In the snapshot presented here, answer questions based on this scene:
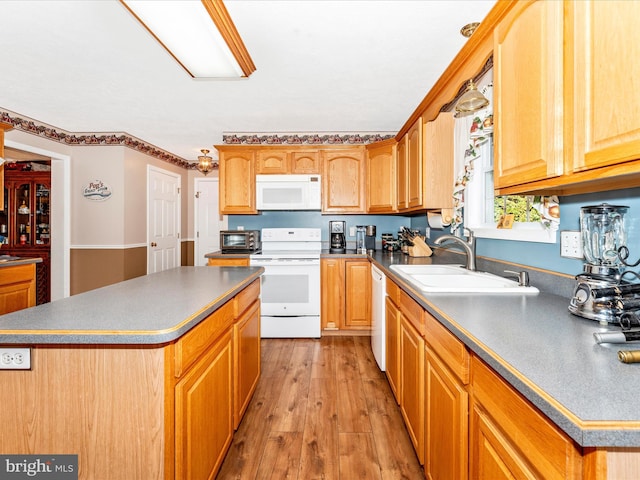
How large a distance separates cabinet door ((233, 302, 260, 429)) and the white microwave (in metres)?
1.83

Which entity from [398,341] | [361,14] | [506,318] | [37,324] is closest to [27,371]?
[37,324]

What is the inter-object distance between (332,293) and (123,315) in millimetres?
2648

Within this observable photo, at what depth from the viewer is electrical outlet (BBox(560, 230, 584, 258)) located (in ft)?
4.41

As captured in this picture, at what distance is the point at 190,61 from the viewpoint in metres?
1.98

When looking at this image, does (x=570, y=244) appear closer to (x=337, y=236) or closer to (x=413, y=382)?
(x=413, y=382)

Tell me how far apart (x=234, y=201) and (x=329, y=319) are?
5.75 feet

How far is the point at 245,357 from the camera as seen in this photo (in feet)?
6.49

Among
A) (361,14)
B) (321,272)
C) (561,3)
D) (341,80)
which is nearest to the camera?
(561,3)

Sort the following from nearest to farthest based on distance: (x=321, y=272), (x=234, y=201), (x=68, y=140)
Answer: (x=321, y=272)
(x=234, y=201)
(x=68, y=140)

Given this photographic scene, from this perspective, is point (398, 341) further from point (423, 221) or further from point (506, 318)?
point (423, 221)

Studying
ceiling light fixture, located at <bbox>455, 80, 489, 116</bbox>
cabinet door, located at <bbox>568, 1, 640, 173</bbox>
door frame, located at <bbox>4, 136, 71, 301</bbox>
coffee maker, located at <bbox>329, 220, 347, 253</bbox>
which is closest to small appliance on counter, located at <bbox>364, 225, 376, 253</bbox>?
coffee maker, located at <bbox>329, 220, 347, 253</bbox>

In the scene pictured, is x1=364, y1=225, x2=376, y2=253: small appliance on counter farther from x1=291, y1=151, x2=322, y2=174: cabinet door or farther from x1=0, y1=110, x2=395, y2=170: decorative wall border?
x1=0, y1=110, x2=395, y2=170: decorative wall border

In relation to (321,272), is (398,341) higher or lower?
lower

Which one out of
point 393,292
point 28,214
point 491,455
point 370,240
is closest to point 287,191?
point 370,240
